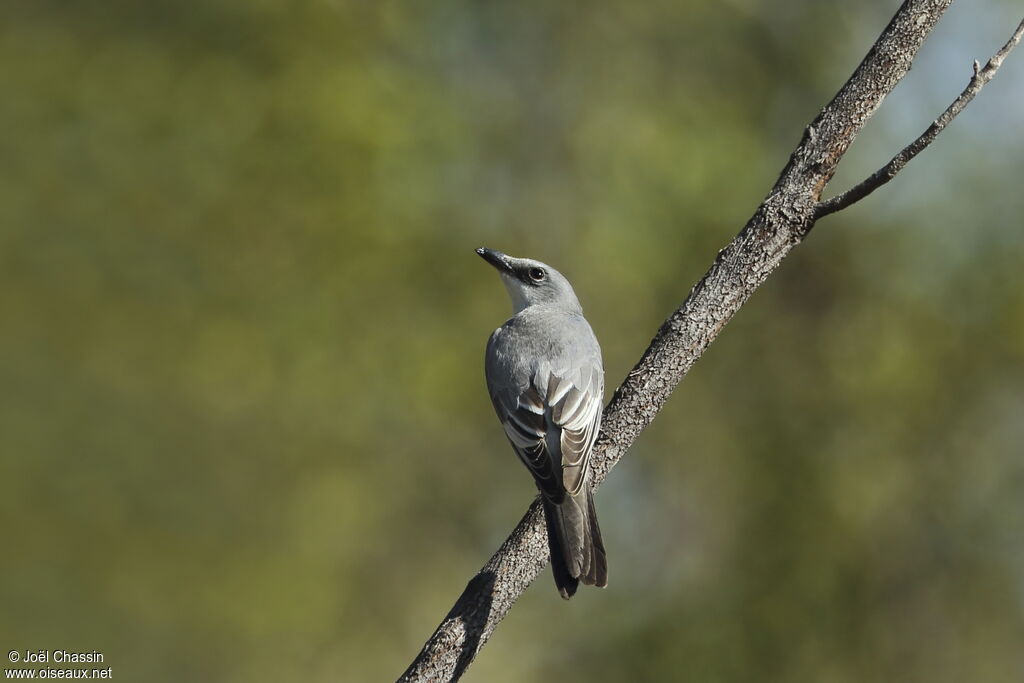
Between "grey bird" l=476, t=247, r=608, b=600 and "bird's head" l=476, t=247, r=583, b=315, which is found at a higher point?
"bird's head" l=476, t=247, r=583, b=315

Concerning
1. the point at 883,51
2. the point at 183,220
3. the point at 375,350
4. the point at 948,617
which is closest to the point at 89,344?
the point at 183,220

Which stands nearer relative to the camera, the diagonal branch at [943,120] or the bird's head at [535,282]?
the diagonal branch at [943,120]

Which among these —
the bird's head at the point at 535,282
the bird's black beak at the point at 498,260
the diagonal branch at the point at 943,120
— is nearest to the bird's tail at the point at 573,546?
the diagonal branch at the point at 943,120

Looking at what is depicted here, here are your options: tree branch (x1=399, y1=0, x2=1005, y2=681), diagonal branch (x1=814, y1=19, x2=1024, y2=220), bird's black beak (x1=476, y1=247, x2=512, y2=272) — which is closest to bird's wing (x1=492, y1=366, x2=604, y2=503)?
tree branch (x1=399, y1=0, x2=1005, y2=681)

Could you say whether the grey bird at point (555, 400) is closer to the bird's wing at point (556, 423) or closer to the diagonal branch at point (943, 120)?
the bird's wing at point (556, 423)

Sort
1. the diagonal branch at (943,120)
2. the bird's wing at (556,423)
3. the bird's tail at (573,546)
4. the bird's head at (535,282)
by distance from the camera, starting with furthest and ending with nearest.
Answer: the bird's head at (535,282) → the bird's wing at (556,423) → the bird's tail at (573,546) → the diagonal branch at (943,120)

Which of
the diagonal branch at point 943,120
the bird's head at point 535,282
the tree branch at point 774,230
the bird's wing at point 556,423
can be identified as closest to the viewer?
the diagonal branch at point 943,120

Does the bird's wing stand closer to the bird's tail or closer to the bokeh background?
the bird's tail

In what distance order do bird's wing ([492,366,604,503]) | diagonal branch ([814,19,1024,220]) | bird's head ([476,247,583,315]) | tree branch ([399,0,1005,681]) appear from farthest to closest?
bird's head ([476,247,583,315]) < bird's wing ([492,366,604,503]) < tree branch ([399,0,1005,681]) < diagonal branch ([814,19,1024,220])

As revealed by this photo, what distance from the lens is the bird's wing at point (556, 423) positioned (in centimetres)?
411

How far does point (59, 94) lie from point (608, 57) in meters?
5.81

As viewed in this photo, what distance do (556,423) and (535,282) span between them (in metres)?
1.35

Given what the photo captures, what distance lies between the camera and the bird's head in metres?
5.57

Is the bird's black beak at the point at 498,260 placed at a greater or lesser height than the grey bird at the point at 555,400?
greater
